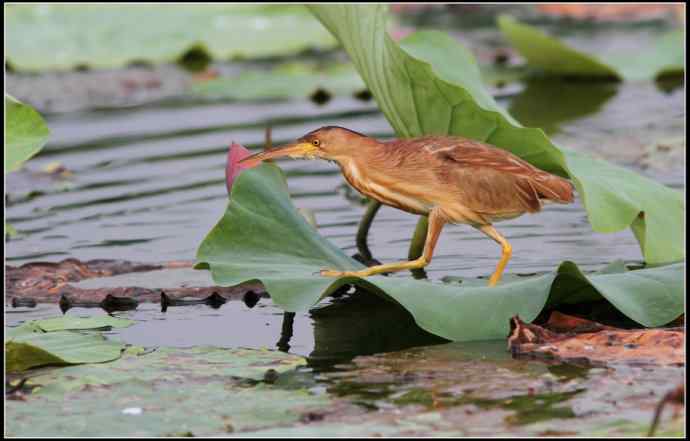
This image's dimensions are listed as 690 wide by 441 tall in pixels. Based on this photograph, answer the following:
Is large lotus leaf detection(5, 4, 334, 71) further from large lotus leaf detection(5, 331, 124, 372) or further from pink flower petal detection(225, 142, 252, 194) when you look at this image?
large lotus leaf detection(5, 331, 124, 372)

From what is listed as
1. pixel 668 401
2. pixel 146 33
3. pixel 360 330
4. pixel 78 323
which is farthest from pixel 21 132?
pixel 146 33

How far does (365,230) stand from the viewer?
17.4 ft

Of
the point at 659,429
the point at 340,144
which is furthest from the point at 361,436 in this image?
the point at 340,144

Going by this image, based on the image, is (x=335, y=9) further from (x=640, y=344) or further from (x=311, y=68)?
(x=311, y=68)

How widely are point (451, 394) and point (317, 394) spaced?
0.33 meters

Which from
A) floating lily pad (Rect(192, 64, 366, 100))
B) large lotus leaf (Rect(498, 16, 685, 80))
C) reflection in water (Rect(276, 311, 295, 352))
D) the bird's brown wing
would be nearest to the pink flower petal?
reflection in water (Rect(276, 311, 295, 352))

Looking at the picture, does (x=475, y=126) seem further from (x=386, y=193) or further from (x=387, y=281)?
(x=387, y=281)

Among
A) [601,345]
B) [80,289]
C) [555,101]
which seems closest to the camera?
[601,345]

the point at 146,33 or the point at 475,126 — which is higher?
the point at 146,33

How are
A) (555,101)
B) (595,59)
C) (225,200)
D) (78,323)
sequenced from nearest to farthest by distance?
(78,323)
(225,200)
(555,101)
(595,59)

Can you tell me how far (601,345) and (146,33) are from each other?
839 cm

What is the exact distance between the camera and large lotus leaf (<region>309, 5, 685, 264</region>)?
429 centimetres

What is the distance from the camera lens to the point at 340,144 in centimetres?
404

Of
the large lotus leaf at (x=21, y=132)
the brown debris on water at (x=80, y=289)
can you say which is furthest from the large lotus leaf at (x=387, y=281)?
the large lotus leaf at (x=21, y=132)
